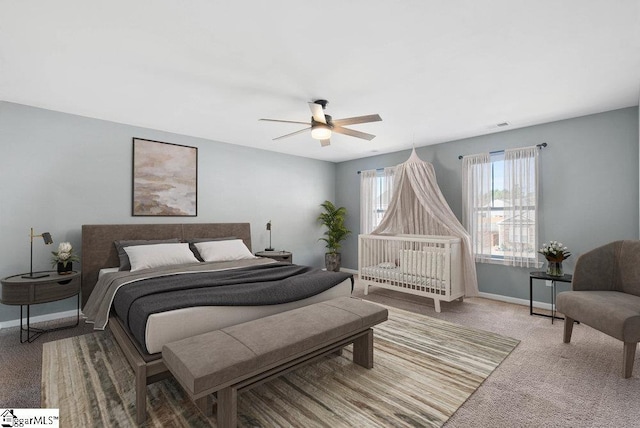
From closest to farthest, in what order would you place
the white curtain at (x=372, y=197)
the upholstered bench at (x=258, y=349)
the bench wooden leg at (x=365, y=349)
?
the upholstered bench at (x=258, y=349) → the bench wooden leg at (x=365, y=349) → the white curtain at (x=372, y=197)

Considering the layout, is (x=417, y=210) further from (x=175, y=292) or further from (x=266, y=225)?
(x=175, y=292)

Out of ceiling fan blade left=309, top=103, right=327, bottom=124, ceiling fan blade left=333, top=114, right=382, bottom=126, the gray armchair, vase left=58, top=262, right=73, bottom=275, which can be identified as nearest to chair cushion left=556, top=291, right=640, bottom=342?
the gray armchair

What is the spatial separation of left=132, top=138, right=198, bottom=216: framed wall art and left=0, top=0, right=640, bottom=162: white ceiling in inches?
22.3

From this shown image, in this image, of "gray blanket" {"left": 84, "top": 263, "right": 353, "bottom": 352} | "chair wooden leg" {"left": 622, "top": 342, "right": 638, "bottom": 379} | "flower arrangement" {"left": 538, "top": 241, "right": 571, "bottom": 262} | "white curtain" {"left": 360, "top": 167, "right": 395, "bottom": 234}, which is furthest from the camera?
"white curtain" {"left": 360, "top": 167, "right": 395, "bottom": 234}

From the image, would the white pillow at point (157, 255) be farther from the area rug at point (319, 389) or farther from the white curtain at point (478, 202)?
the white curtain at point (478, 202)

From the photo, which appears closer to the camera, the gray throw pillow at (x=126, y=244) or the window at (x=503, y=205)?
the gray throw pillow at (x=126, y=244)

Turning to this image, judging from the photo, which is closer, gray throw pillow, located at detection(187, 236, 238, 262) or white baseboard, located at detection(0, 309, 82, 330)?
white baseboard, located at detection(0, 309, 82, 330)

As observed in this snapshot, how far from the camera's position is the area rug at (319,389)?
6.35ft

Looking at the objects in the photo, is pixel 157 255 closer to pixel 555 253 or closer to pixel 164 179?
pixel 164 179

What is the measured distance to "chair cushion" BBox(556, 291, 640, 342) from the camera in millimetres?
2352

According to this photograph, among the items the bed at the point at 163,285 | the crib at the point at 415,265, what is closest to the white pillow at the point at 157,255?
the bed at the point at 163,285

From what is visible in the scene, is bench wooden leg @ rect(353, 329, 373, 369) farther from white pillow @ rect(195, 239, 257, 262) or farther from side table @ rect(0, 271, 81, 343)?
side table @ rect(0, 271, 81, 343)

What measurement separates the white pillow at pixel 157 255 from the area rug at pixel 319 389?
36.6 inches

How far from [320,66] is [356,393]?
8.65 ft
